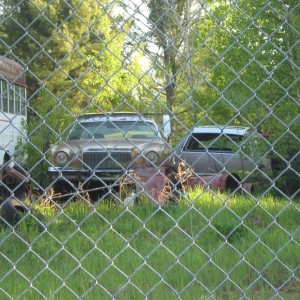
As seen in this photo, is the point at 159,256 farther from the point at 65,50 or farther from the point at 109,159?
the point at 65,50

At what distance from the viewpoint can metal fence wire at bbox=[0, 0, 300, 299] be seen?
3660 millimetres

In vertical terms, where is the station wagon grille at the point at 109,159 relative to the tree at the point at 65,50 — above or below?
below

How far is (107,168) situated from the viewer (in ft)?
24.0

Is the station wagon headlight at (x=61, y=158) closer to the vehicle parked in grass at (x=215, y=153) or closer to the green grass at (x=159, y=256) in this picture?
the vehicle parked in grass at (x=215, y=153)

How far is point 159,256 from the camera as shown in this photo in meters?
5.63

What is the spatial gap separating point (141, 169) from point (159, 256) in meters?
1.22

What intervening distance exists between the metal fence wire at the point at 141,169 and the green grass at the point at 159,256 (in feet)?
0.06

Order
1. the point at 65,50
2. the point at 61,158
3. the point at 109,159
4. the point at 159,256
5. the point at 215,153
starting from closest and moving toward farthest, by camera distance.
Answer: the point at 159,256 < the point at 109,159 < the point at 65,50 < the point at 61,158 < the point at 215,153

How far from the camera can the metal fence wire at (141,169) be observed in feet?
12.0

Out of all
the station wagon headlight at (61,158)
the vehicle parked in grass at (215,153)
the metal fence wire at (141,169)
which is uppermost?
the metal fence wire at (141,169)

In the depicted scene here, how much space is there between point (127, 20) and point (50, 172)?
245 inches

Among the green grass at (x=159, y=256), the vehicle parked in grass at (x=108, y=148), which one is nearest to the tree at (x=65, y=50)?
the vehicle parked in grass at (x=108, y=148)

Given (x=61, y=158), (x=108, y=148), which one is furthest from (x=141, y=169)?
(x=61, y=158)

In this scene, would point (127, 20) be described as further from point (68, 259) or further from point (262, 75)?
point (262, 75)
